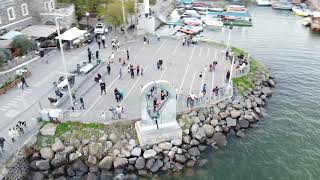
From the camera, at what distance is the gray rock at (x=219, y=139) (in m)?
38.5

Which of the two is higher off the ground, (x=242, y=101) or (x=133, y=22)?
(x=133, y=22)

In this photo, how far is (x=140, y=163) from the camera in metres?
34.6

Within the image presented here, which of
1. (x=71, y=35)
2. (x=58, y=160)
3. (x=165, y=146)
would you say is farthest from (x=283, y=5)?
(x=58, y=160)

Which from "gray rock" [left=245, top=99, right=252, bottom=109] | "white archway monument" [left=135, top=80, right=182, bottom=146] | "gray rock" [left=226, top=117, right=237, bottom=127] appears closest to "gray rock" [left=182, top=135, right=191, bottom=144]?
"white archway monument" [left=135, top=80, right=182, bottom=146]

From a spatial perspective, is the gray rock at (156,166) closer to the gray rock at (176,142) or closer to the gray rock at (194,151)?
the gray rock at (176,142)

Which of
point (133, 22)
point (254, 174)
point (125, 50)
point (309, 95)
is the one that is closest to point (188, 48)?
point (125, 50)

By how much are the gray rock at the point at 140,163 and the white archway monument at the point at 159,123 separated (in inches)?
67.0

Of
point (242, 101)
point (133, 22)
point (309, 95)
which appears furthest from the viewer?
point (133, 22)

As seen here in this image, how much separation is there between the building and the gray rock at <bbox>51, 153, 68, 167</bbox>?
93.6 feet

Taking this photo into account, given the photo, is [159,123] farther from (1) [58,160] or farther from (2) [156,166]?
(1) [58,160]

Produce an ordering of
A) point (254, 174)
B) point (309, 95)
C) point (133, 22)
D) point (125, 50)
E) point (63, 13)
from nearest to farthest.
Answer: point (254, 174) < point (309, 95) < point (125, 50) < point (63, 13) < point (133, 22)

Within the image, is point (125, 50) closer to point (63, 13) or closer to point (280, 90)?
point (63, 13)

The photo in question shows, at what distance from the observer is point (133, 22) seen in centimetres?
6788

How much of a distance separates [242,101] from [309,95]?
11618 mm
